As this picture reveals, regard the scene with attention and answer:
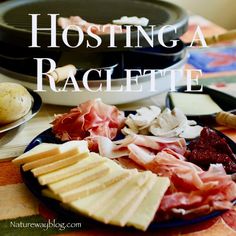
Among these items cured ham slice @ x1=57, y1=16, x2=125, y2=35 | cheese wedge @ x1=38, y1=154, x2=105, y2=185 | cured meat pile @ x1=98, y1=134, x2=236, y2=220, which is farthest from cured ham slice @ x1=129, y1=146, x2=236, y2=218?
cured ham slice @ x1=57, y1=16, x2=125, y2=35

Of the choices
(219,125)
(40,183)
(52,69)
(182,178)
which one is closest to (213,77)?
(219,125)

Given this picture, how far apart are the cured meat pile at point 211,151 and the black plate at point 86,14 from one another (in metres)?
0.31

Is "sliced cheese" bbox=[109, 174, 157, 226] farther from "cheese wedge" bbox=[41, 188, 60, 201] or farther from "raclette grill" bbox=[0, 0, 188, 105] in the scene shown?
"raclette grill" bbox=[0, 0, 188, 105]

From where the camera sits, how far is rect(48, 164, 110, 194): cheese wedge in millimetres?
802

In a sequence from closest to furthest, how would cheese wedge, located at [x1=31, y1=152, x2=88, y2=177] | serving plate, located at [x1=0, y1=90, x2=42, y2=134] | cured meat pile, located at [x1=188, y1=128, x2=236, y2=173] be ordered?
cheese wedge, located at [x1=31, y1=152, x2=88, y2=177]
cured meat pile, located at [x1=188, y1=128, x2=236, y2=173]
serving plate, located at [x1=0, y1=90, x2=42, y2=134]

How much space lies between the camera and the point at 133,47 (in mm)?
1188

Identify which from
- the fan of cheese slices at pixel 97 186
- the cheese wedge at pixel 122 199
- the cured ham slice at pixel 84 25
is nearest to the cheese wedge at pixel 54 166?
the fan of cheese slices at pixel 97 186

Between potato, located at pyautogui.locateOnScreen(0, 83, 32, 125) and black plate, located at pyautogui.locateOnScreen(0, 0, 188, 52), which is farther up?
black plate, located at pyautogui.locateOnScreen(0, 0, 188, 52)

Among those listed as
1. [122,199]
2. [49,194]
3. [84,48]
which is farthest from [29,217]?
[84,48]

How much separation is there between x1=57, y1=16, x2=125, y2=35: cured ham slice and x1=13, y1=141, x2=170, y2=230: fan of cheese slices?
0.48 metres

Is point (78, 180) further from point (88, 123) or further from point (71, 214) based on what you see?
point (88, 123)

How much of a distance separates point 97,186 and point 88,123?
31 centimetres

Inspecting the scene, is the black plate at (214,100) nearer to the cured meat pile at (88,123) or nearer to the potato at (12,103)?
the cured meat pile at (88,123)

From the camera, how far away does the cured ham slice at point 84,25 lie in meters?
1.29
